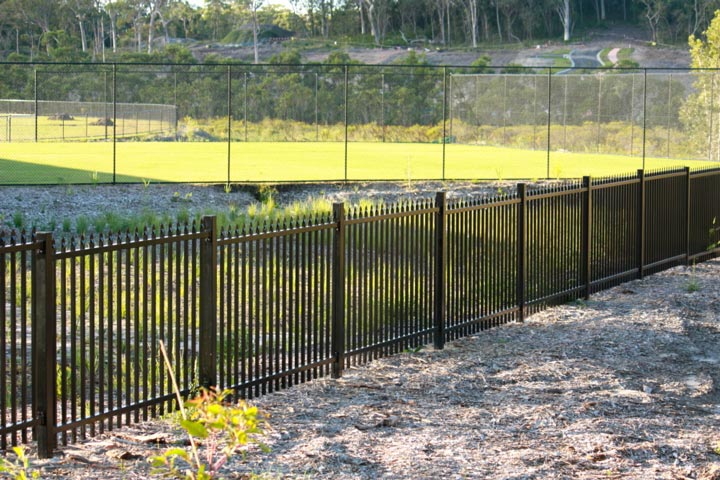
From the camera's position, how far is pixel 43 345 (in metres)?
6.92

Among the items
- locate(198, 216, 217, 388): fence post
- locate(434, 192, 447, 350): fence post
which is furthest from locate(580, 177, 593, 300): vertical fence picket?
locate(198, 216, 217, 388): fence post

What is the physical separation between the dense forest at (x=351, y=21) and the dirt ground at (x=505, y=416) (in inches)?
3669

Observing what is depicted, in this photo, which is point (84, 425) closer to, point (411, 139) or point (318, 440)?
point (318, 440)

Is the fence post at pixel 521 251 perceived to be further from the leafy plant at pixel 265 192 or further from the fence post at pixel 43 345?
the leafy plant at pixel 265 192

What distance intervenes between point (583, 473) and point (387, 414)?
5.86 ft

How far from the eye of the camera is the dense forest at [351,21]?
104938 millimetres

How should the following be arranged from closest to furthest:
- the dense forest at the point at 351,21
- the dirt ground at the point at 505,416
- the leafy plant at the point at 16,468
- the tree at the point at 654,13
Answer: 1. the leafy plant at the point at 16,468
2. the dirt ground at the point at 505,416
3. the dense forest at the point at 351,21
4. the tree at the point at 654,13

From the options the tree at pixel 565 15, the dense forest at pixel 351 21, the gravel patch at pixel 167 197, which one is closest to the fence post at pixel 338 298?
the gravel patch at pixel 167 197

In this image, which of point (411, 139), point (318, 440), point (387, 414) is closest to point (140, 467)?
point (318, 440)

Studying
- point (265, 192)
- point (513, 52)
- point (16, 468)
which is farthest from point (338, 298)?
point (513, 52)

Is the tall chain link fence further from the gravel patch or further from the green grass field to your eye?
the gravel patch

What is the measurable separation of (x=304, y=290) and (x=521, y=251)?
3.52m

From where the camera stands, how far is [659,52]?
94.6 metres

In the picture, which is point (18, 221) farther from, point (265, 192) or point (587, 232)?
point (587, 232)
